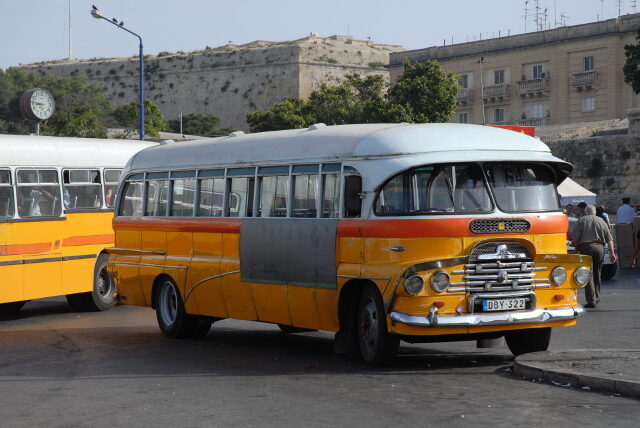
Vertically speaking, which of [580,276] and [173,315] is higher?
[580,276]

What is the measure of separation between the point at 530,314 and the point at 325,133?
9.63 feet

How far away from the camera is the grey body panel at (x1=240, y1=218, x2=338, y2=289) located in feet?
38.7

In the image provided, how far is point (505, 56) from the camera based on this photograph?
8881 centimetres

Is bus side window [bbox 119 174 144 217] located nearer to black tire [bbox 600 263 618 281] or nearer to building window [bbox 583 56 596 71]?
black tire [bbox 600 263 618 281]

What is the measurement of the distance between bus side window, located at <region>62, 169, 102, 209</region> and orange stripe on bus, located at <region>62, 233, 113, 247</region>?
0.49 metres

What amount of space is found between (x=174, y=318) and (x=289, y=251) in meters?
3.14

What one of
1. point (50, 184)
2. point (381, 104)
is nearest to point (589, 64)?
point (381, 104)

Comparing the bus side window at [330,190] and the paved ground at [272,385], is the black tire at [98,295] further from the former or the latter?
the bus side window at [330,190]

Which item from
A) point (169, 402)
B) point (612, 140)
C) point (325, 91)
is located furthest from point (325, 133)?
point (325, 91)

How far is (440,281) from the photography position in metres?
10.7

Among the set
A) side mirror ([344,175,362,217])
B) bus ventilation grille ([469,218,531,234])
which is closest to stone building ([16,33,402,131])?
side mirror ([344,175,362,217])

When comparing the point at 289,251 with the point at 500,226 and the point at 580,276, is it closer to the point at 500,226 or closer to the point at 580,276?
the point at 500,226

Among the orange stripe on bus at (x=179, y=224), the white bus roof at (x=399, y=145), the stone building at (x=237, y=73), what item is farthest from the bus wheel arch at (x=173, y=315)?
the stone building at (x=237, y=73)

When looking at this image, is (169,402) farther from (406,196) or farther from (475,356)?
(475,356)
